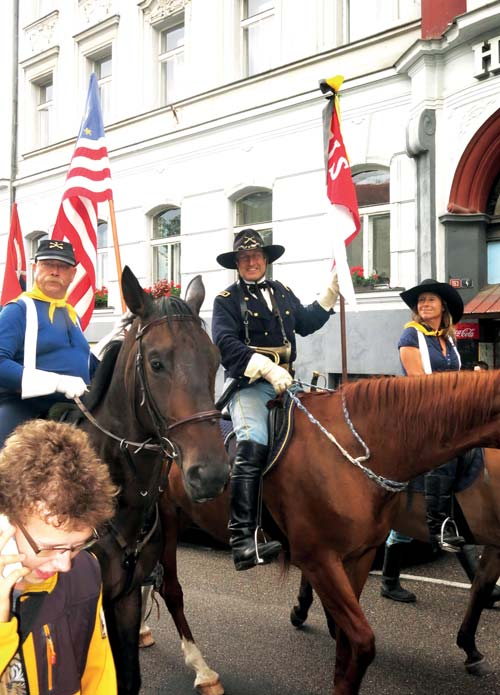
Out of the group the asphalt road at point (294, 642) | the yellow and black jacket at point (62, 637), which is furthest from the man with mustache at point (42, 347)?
the asphalt road at point (294, 642)

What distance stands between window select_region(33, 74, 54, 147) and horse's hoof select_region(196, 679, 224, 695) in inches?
606

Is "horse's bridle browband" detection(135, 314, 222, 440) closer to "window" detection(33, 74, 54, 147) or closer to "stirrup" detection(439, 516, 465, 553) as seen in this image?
"stirrup" detection(439, 516, 465, 553)

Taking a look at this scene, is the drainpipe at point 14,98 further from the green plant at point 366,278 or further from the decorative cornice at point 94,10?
the green plant at point 366,278

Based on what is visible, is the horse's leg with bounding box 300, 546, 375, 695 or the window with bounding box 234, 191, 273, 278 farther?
the window with bounding box 234, 191, 273, 278

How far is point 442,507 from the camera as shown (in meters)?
3.88

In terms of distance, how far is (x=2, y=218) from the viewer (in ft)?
55.4

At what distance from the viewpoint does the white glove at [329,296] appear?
4.42m

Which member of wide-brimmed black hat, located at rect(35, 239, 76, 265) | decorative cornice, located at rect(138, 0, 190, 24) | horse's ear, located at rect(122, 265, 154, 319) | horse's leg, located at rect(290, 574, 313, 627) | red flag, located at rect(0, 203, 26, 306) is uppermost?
decorative cornice, located at rect(138, 0, 190, 24)

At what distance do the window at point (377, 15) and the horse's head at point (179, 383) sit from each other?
29.0 ft

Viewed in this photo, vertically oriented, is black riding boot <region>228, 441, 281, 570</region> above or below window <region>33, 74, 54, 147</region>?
below

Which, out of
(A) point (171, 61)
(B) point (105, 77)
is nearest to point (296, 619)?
(A) point (171, 61)

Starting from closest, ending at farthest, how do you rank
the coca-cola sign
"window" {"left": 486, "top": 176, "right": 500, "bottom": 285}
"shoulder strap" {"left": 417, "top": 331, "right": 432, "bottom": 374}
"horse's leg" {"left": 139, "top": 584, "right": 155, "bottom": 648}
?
"horse's leg" {"left": 139, "top": 584, "right": 155, "bottom": 648} < "shoulder strap" {"left": 417, "top": 331, "right": 432, "bottom": 374} < the coca-cola sign < "window" {"left": 486, "top": 176, "right": 500, "bottom": 285}

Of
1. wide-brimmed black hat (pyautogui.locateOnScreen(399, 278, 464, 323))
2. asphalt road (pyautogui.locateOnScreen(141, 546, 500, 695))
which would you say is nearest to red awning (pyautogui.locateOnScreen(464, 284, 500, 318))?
asphalt road (pyautogui.locateOnScreen(141, 546, 500, 695))

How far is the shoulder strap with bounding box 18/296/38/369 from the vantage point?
3176mm
